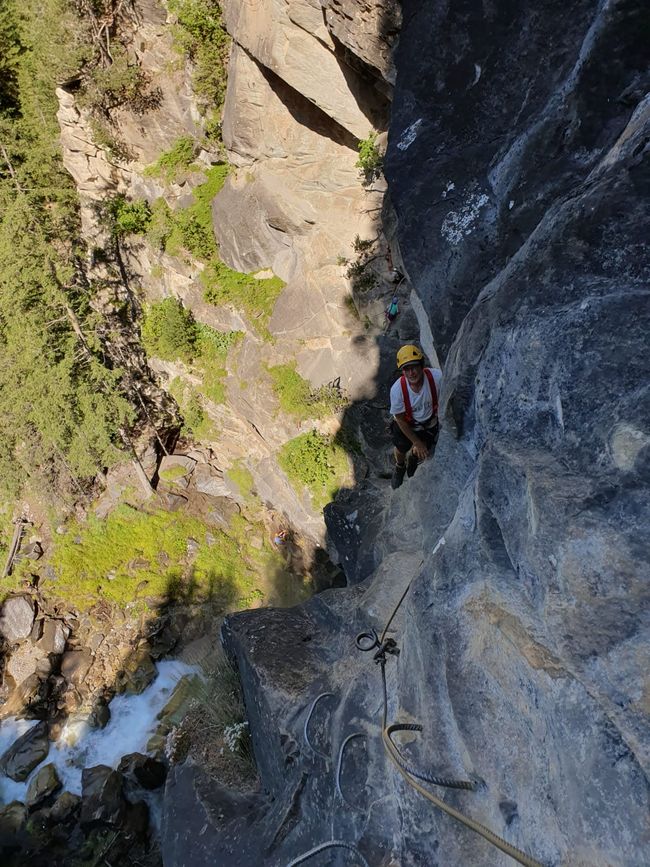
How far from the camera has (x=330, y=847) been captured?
138 inches

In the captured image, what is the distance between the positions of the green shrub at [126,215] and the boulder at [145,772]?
42.8 feet

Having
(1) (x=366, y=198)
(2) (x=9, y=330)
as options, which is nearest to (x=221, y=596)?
(2) (x=9, y=330)

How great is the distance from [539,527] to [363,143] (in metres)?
8.13

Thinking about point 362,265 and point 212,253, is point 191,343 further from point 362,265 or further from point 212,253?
point 362,265

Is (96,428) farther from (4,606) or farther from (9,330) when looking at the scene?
(4,606)

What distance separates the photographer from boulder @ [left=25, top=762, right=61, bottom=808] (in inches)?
403

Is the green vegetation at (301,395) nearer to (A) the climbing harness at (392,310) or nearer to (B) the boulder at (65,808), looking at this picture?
(A) the climbing harness at (392,310)

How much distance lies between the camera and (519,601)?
8.14ft

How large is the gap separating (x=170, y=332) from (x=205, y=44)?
6.28m

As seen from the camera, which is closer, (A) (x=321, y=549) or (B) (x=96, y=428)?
(A) (x=321, y=549)

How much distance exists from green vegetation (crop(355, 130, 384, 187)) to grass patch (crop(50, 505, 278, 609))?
9.53 meters

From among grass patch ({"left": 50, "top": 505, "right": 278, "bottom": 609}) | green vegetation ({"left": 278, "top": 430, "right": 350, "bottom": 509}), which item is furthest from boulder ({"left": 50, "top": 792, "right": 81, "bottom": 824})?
green vegetation ({"left": 278, "top": 430, "right": 350, "bottom": 509})

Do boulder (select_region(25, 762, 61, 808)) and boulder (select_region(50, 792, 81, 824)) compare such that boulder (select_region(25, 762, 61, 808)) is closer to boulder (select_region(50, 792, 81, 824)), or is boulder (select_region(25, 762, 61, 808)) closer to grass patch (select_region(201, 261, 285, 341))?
boulder (select_region(50, 792, 81, 824))

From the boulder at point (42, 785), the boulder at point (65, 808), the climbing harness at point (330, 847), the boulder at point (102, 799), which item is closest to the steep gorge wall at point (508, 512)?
the climbing harness at point (330, 847)
